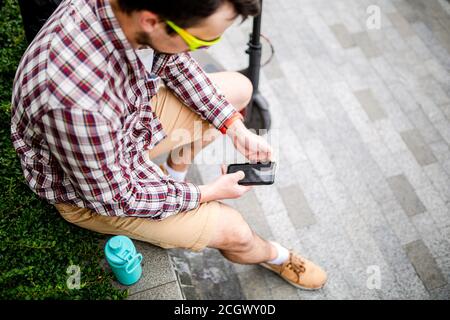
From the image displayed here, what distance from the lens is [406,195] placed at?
355cm

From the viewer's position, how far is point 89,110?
1524mm

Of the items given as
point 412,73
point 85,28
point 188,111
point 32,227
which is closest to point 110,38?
point 85,28

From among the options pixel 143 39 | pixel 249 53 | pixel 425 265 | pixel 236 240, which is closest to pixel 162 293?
pixel 236 240

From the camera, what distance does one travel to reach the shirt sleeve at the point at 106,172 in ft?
5.02

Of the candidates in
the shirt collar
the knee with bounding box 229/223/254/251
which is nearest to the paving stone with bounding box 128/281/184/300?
the knee with bounding box 229/223/254/251

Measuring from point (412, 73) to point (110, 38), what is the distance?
3566 millimetres

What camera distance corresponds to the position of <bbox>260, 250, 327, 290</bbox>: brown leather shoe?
3.03m

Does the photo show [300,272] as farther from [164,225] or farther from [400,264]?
[164,225]

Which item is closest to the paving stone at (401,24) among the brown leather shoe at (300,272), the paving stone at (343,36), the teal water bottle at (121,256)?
the paving stone at (343,36)

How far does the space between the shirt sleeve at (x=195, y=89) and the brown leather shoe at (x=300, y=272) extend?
126 cm

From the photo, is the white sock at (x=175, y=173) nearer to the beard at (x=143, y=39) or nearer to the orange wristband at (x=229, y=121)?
the orange wristband at (x=229, y=121)

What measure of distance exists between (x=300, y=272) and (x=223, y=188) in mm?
1189

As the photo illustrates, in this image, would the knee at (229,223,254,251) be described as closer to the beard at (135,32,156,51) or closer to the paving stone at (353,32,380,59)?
the beard at (135,32,156,51)

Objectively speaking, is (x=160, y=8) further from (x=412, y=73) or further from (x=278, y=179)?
(x=412, y=73)
